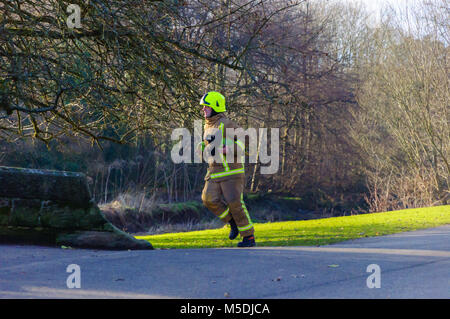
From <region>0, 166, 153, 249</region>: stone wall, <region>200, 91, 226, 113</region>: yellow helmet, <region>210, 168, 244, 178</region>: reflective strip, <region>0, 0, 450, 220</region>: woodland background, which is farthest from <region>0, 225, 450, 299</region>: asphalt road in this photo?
<region>0, 0, 450, 220</region>: woodland background

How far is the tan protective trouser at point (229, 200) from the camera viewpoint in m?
8.00

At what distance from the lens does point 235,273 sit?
5621 mm

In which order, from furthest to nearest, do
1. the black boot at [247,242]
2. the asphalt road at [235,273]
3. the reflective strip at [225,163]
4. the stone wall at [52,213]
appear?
the black boot at [247,242], the stone wall at [52,213], the reflective strip at [225,163], the asphalt road at [235,273]


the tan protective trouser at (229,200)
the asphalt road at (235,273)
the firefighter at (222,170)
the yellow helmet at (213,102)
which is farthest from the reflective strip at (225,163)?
the asphalt road at (235,273)

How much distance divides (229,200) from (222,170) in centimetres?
44

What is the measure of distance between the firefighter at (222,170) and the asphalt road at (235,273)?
98 centimetres

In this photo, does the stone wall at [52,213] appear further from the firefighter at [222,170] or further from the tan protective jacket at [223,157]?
the tan protective jacket at [223,157]

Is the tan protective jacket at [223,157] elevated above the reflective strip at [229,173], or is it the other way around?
the tan protective jacket at [223,157]

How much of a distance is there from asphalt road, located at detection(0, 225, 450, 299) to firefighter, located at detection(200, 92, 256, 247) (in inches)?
38.7

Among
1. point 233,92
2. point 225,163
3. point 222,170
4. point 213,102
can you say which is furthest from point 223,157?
point 233,92

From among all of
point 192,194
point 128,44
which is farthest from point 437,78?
point 128,44

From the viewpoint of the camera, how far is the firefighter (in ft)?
26.2
